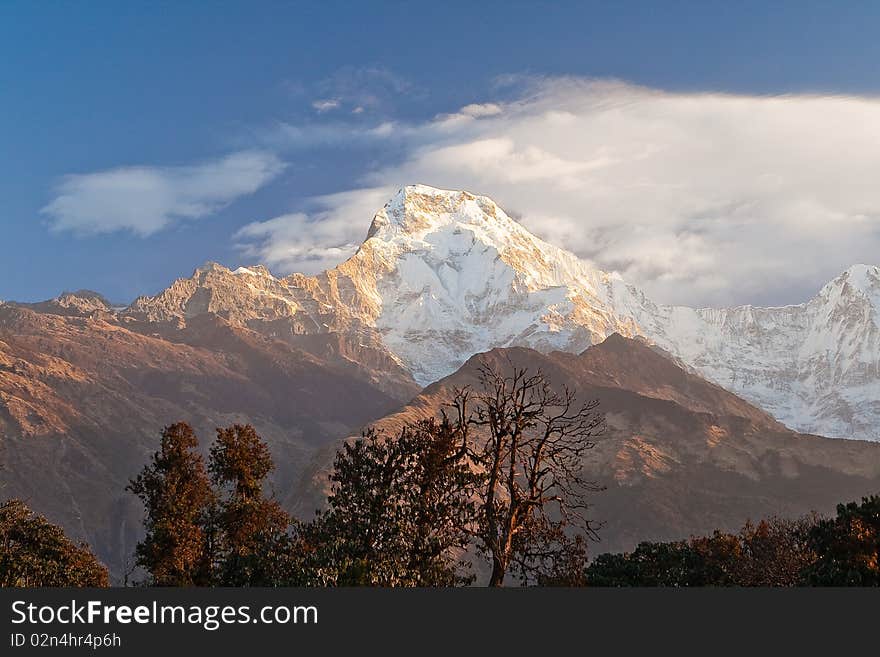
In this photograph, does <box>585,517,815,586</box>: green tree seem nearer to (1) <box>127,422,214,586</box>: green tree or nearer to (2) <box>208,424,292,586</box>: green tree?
(2) <box>208,424,292,586</box>: green tree

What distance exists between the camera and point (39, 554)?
224 feet

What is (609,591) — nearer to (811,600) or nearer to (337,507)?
(811,600)

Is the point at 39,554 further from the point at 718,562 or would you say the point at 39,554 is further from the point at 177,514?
the point at 718,562

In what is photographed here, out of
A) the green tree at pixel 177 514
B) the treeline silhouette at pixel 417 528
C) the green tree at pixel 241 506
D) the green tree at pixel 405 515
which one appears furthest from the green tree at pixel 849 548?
the green tree at pixel 177 514

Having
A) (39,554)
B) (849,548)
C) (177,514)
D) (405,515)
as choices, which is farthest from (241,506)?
(849,548)

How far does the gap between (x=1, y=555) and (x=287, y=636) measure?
38932mm

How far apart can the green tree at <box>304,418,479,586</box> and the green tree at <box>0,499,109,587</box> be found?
57.1 ft

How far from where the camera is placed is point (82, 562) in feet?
230

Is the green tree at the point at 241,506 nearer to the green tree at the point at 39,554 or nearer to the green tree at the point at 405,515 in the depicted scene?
the green tree at the point at 39,554

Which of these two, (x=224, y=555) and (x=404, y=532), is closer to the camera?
(x=404, y=532)

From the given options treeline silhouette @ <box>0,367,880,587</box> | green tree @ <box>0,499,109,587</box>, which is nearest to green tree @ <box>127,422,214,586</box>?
treeline silhouette @ <box>0,367,880,587</box>

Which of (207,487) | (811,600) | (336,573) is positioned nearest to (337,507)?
(336,573)

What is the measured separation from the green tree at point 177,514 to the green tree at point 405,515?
12.1 m

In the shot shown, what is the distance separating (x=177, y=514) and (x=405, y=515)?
21.7m
